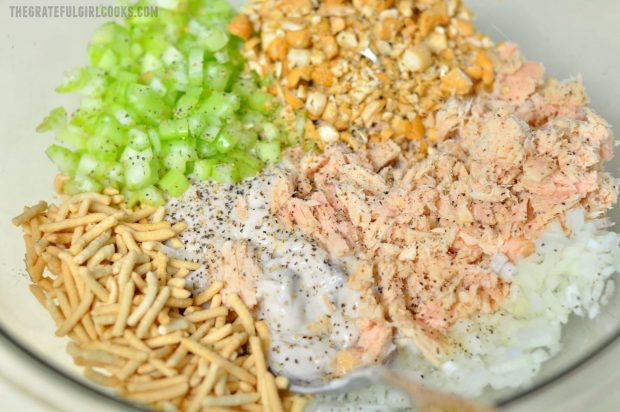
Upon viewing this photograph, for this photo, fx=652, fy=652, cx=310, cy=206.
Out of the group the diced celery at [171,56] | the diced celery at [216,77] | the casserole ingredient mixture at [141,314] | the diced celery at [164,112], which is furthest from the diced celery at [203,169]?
the diced celery at [171,56]

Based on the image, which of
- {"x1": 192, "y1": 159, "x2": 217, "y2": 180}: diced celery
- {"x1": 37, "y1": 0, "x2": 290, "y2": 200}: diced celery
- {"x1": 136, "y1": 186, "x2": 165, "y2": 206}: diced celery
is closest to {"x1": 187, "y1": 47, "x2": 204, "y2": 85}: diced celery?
{"x1": 37, "y1": 0, "x2": 290, "y2": 200}: diced celery

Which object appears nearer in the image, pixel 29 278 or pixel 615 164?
pixel 29 278

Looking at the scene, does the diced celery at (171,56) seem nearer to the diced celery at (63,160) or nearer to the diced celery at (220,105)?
the diced celery at (220,105)

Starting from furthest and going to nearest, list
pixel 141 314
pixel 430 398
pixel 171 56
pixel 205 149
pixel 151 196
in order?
pixel 171 56, pixel 205 149, pixel 151 196, pixel 141 314, pixel 430 398

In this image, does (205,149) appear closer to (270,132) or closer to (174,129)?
(174,129)

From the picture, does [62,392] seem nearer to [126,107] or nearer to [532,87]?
[126,107]

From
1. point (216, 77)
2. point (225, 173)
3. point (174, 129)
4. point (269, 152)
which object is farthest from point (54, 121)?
point (269, 152)

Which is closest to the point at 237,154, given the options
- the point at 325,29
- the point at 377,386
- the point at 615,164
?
the point at 325,29
